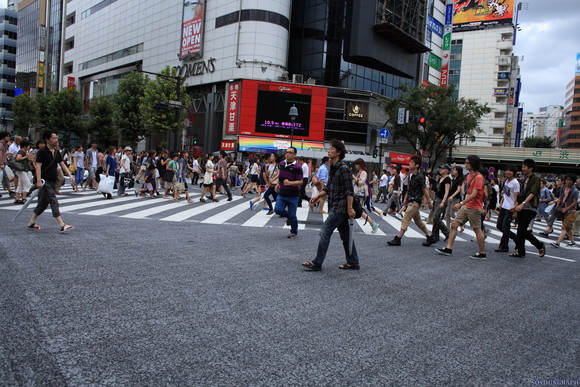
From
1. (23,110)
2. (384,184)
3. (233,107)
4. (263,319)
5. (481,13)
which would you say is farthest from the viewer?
(481,13)

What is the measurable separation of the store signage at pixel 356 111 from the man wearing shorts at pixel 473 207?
110ft

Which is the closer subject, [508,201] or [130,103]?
[508,201]

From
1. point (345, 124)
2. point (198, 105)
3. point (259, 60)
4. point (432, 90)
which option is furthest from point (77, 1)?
point (432, 90)

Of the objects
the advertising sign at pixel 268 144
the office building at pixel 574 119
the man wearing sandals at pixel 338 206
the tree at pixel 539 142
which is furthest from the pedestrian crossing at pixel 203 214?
the office building at pixel 574 119

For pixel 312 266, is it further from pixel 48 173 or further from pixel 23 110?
pixel 23 110

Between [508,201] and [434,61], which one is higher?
[434,61]

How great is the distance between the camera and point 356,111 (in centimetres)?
4053

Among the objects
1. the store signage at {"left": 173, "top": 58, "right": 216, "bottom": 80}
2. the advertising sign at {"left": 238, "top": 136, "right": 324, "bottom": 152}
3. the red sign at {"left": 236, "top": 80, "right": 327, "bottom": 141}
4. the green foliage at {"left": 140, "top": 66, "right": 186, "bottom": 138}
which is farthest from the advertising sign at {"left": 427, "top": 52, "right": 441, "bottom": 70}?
the green foliage at {"left": 140, "top": 66, "right": 186, "bottom": 138}

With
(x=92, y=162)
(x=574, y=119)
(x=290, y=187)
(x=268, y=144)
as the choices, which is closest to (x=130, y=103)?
(x=268, y=144)

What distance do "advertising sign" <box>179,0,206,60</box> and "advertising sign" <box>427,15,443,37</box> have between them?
30.7 metres

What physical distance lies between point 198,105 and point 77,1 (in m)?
39.3

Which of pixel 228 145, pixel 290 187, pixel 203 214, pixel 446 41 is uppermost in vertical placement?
pixel 446 41

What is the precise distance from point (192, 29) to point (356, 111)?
741 inches

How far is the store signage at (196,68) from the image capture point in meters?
41.2
